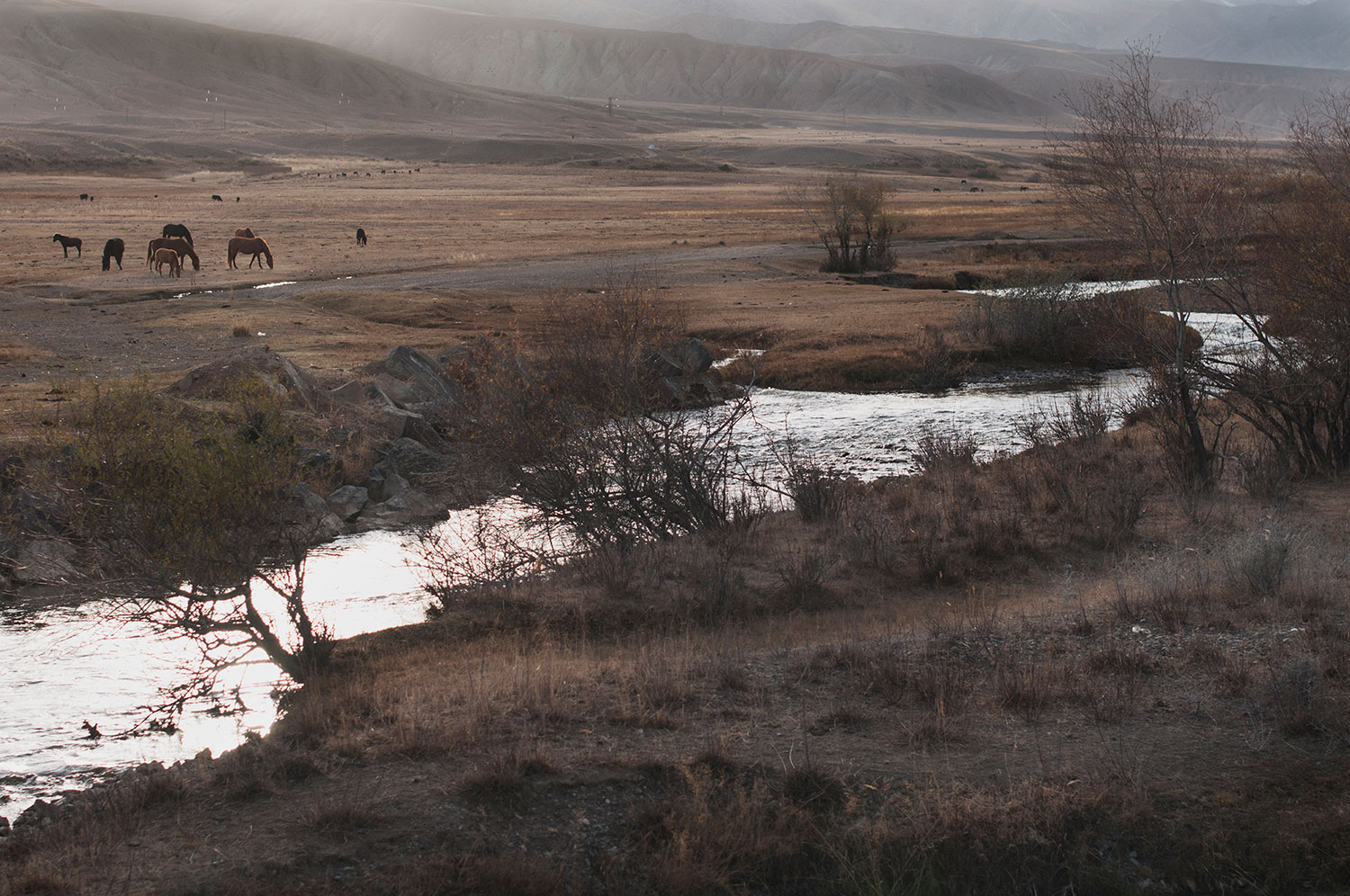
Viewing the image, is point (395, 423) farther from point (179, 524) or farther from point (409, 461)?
point (179, 524)

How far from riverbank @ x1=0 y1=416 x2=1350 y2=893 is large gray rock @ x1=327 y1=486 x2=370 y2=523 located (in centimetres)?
543

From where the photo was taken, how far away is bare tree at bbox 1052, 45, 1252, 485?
13156 mm

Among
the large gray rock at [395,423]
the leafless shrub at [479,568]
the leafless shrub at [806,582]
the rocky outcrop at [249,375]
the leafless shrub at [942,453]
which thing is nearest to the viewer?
the leafless shrub at [806,582]

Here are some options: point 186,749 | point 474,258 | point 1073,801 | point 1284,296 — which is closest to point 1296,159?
point 1284,296

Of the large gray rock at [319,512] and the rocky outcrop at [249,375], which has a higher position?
the rocky outcrop at [249,375]

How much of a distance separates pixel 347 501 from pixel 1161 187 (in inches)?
491

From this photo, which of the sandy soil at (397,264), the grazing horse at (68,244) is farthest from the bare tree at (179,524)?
the grazing horse at (68,244)

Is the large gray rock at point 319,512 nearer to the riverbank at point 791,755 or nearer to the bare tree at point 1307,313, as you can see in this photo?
the riverbank at point 791,755

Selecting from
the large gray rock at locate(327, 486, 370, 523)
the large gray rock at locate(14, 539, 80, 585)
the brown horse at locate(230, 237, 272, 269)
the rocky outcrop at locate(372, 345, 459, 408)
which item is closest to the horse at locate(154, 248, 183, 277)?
the brown horse at locate(230, 237, 272, 269)

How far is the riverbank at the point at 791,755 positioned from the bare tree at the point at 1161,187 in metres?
3.88

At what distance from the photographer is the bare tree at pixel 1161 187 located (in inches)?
518

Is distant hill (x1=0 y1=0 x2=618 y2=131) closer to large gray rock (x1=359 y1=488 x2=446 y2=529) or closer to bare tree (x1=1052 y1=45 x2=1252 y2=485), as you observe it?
large gray rock (x1=359 y1=488 x2=446 y2=529)

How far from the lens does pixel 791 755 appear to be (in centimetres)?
683

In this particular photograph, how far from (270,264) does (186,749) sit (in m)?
31.9
